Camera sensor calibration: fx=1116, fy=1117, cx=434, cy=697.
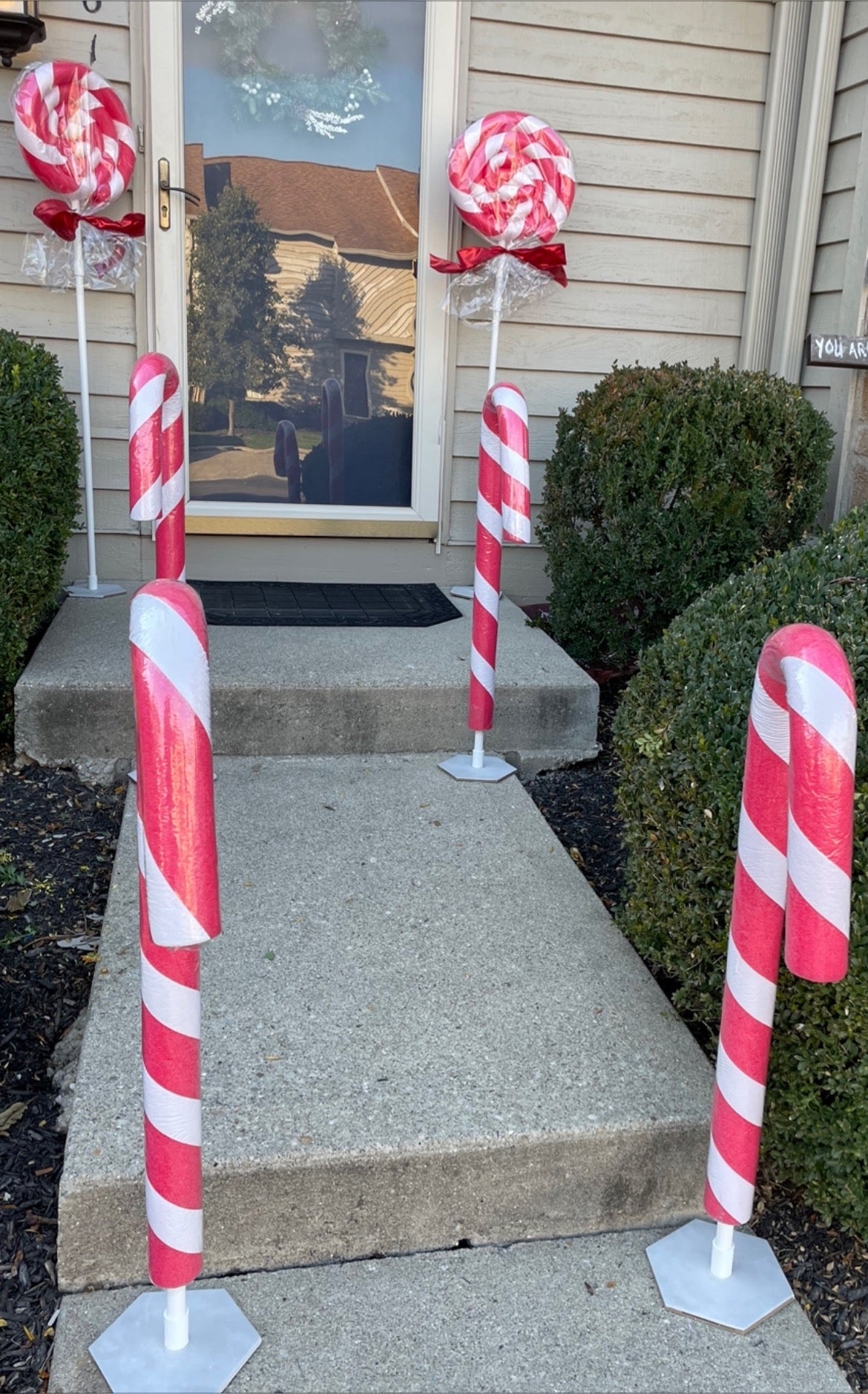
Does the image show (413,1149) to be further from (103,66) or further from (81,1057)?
(103,66)

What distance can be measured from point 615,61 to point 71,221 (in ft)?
8.13

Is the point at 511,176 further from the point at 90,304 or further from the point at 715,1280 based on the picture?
the point at 715,1280

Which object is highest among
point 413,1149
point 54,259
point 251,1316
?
point 54,259

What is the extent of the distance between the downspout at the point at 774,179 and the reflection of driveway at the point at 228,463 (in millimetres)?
2321

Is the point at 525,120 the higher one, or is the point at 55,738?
the point at 525,120

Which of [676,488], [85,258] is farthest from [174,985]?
[85,258]

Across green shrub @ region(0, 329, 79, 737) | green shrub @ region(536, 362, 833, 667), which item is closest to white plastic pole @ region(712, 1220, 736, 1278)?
green shrub @ region(536, 362, 833, 667)

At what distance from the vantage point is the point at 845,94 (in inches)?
189

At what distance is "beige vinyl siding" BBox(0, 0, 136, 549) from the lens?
445 centimetres

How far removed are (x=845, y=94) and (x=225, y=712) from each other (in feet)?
12.5

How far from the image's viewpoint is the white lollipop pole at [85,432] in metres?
4.41

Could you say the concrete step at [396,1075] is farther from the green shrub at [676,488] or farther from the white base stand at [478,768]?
the green shrub at [676,488]

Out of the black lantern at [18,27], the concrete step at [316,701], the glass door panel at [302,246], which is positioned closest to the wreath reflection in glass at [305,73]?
the glass door panel at [302,246]

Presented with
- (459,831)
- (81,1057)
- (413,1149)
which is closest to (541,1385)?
(413,1149)
